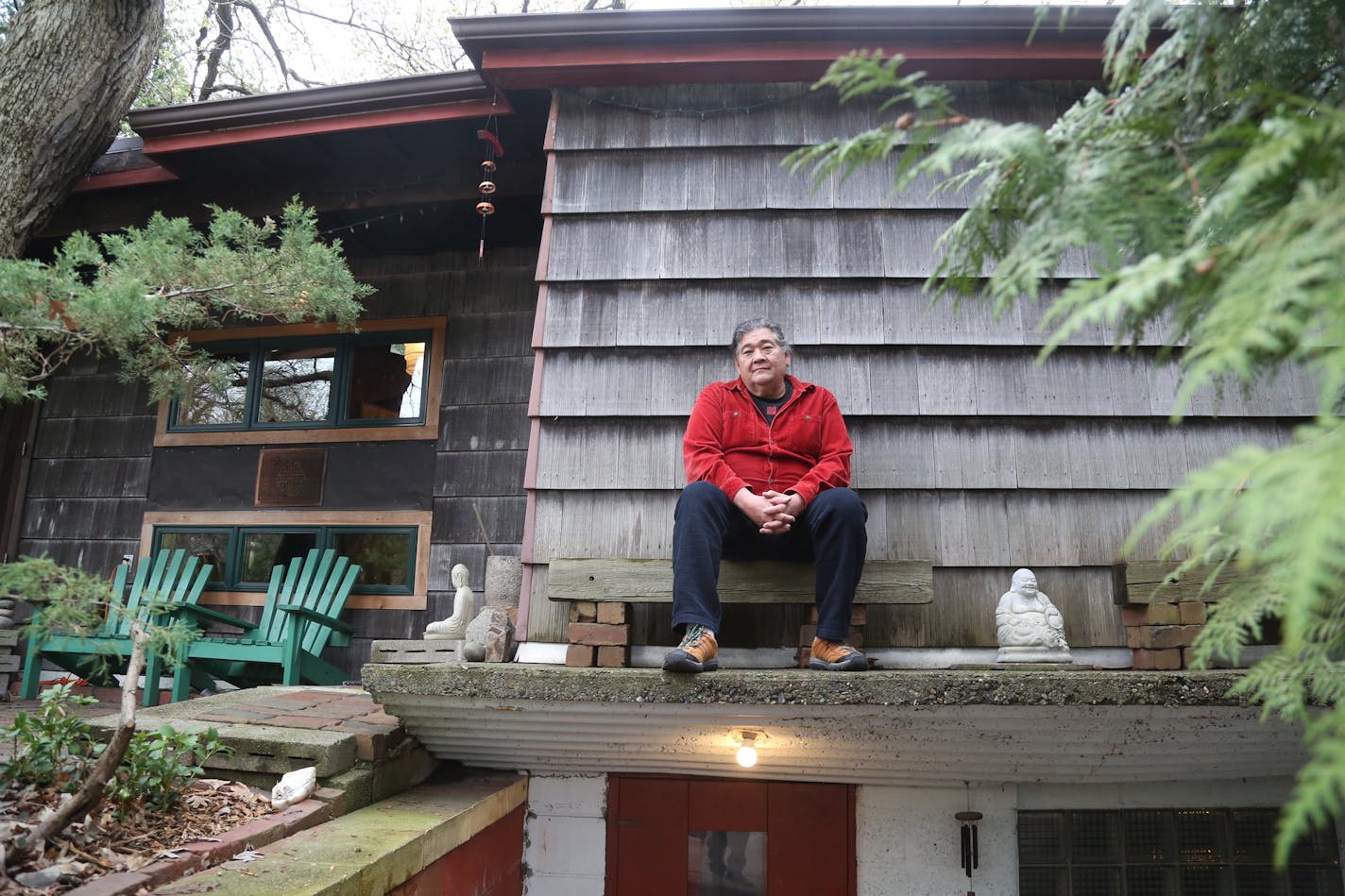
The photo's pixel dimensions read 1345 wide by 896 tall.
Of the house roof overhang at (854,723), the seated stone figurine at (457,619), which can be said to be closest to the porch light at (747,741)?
the house roof overhang at (854,723)

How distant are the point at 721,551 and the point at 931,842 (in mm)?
1550

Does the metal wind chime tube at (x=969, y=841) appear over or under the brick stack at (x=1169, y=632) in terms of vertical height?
under

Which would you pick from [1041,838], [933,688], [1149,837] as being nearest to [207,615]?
[933,688]

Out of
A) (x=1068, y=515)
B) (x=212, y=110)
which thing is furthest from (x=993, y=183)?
(x=212, y=110)

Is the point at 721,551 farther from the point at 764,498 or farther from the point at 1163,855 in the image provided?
the point at 1163,855

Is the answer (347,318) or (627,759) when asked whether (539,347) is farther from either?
(627,759)

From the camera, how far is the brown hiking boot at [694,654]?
253 centimetres

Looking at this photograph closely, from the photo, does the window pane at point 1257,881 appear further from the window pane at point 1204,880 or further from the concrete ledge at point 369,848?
the concrete ledge at point 369,848

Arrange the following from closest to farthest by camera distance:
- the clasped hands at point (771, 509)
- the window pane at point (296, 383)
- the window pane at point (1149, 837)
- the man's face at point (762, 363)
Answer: the clasped hands at point (771, 509) < the man's face at point (762, 363) < the window pane at point (1149, 837) < the window pane at point (296, 383)

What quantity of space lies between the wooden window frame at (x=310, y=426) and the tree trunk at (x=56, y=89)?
148 centimetres

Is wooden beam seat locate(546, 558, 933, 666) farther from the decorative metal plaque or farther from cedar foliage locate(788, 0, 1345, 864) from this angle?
the decorative metal plaque

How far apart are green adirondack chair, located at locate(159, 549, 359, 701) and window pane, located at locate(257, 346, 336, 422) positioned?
0.93 meters

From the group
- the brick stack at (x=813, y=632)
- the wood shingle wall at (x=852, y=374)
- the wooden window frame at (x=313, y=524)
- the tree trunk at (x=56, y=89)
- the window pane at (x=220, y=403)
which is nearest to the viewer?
the brick stack at (x=813, y=632)

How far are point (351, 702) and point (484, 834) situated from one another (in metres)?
0.85
